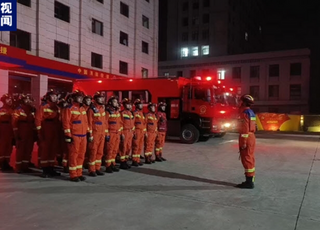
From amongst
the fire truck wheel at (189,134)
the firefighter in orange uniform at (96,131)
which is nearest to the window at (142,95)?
→ the fire truck wheel at (189,134)

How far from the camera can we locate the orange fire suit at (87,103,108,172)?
722cm

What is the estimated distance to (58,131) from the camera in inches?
290

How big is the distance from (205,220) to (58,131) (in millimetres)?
4280

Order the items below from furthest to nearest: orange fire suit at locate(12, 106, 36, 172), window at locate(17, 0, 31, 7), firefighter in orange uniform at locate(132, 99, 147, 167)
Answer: window at locate(17, 0, 31, 7) < firefighter in orange uniform at locate(132, 99, 147, 167) < orange fire suit at locate(12, 106, 36, 172)

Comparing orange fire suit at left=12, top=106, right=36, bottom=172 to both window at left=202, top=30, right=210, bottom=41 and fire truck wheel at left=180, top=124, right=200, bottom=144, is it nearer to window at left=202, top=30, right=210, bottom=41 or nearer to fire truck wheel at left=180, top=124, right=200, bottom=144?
fire truck wheel at left=180, top=124, right=200, bottom=144

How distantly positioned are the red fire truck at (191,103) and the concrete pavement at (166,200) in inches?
234

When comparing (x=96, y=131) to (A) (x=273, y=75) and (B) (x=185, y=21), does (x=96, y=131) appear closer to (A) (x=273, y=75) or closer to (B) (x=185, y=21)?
(A) (x=273, y=75)

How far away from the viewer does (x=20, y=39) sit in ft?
59.6

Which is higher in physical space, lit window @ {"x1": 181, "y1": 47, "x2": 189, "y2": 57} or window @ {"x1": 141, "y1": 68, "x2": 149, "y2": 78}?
lit window @ {"x1": 181, "y1": 47, "x2": 189, "y2": 57}

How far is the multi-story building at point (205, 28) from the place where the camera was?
59.6 metres

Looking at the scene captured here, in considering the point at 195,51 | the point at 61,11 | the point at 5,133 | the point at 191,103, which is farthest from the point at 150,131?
the point at 195,51

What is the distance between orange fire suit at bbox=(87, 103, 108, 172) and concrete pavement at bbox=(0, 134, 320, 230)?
514 millimetres

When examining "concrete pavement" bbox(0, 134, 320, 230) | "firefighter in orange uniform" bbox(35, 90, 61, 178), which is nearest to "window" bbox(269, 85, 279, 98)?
"concrete pavement" bbox(0, 134, 320, 230)

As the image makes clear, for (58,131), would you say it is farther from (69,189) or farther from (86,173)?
(69,189)
